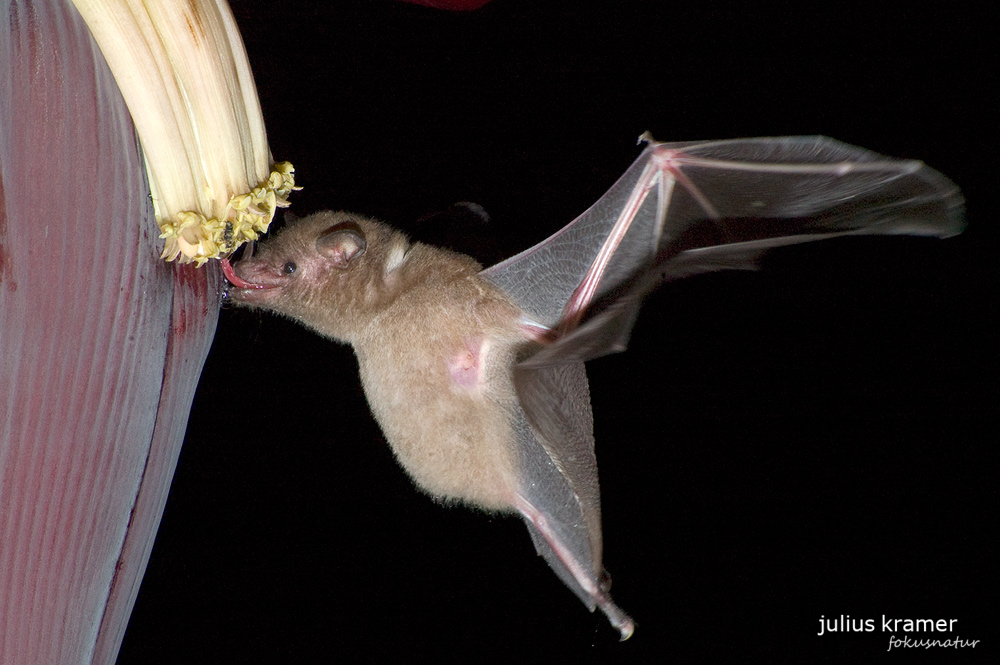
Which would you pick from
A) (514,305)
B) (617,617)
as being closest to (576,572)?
(617,617)

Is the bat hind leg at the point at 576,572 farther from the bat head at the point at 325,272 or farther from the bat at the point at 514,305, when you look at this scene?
the bat head at the point at 325,272

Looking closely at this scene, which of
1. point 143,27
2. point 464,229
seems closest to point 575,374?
Answer: point 464,229

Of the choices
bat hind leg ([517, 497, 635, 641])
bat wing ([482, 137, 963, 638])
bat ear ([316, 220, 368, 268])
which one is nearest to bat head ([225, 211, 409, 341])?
bat ear ([316, 220, 368, 268])

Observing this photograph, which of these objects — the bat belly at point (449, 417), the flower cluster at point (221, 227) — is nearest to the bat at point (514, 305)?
the bat belly at point (449, 417)

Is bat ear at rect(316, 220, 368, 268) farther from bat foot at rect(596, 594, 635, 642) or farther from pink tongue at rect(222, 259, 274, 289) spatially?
bat foot at rect(596, 594, 635, 642)

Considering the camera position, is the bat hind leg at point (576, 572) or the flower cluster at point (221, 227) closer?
the flower cluster at point (221, 227)

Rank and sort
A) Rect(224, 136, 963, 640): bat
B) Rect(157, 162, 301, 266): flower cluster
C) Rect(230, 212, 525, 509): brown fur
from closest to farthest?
Rect(157, 162, 301, 266): flower cluster
Rect(224, 136, 963, 640): bat
Rect(230, 212, 525, 509): brown fur

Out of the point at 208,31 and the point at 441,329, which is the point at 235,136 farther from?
the point at 441,329
